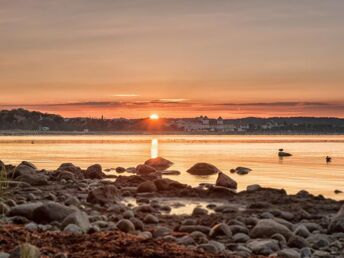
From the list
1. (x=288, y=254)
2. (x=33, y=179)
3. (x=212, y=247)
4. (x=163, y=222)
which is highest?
(x=33, y=179)

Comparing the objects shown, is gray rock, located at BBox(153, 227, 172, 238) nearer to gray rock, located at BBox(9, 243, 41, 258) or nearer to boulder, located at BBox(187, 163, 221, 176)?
gray rock, located at BBox(9, 243, 41, 258)

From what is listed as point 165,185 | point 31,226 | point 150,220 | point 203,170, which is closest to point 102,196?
point 150,220

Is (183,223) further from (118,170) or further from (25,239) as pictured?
(118,170)

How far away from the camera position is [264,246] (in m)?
12.4

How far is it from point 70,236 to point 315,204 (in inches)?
498

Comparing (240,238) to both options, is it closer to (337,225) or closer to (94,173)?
(337,225)

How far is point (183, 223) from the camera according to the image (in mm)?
15898

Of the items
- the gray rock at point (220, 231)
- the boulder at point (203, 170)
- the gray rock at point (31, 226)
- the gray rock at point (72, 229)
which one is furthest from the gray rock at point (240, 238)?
the boulder at point (203, 170)

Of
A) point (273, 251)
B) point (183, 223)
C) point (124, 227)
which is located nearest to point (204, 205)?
point (183, 223)

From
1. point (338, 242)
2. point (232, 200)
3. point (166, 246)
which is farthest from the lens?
point (232, 200)

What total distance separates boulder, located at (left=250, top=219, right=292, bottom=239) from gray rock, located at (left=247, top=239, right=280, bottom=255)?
3.39ft

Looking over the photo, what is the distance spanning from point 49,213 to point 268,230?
4699mm

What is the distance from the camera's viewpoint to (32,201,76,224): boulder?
13.7 m

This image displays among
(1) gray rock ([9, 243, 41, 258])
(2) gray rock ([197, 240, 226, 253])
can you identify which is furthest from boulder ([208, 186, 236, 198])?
(1) gray rock ([9, 243, 41, 258])
